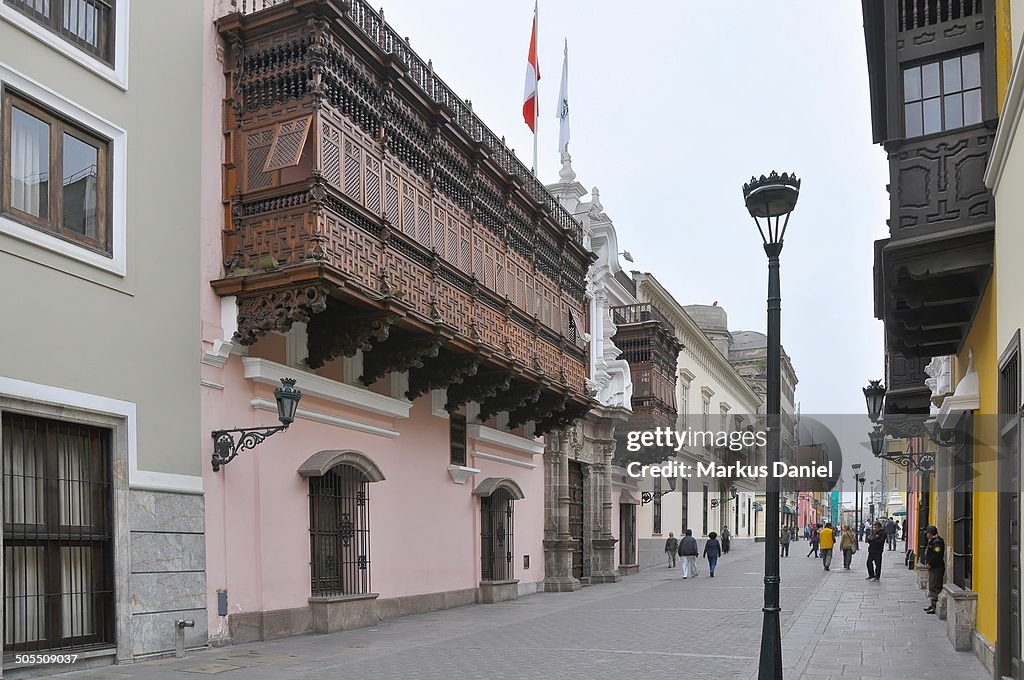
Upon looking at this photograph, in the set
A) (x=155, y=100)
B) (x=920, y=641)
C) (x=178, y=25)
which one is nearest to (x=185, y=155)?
(x=155, y=100)

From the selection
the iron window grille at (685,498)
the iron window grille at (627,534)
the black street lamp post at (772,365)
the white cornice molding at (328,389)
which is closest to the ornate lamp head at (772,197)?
the black street lamp post at (772,365)

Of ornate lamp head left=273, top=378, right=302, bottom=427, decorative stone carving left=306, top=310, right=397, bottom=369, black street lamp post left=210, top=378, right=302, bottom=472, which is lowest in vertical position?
black street lamp post left=210, top=378, right=302, bottom=472

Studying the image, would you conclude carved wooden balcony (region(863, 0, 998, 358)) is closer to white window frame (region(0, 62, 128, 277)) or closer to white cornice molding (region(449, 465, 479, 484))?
white window frame (region(0, 62, 128, 277))

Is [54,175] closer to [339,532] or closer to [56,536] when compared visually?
[56,536]

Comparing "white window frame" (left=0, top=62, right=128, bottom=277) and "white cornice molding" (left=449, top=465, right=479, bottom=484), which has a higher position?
"white window frame" (left=0, top=62, right=128, bottom=277)

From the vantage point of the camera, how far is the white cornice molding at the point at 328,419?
48.0 ft

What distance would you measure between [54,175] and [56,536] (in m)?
3.94

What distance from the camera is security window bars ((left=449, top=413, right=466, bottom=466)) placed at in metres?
20.9

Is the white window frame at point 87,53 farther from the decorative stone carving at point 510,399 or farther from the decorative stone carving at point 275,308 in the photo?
the decorative stone carving at point 510,399

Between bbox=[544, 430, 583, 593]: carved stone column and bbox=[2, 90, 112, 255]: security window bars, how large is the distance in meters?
16.5

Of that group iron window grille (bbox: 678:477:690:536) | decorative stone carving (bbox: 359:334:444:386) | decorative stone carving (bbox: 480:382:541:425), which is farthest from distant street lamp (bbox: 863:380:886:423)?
iron window grille (bbox: 678:477:690:536)

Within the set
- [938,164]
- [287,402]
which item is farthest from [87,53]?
[938,164]

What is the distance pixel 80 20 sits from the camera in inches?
473

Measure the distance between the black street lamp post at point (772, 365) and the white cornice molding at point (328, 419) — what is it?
7767 mm
